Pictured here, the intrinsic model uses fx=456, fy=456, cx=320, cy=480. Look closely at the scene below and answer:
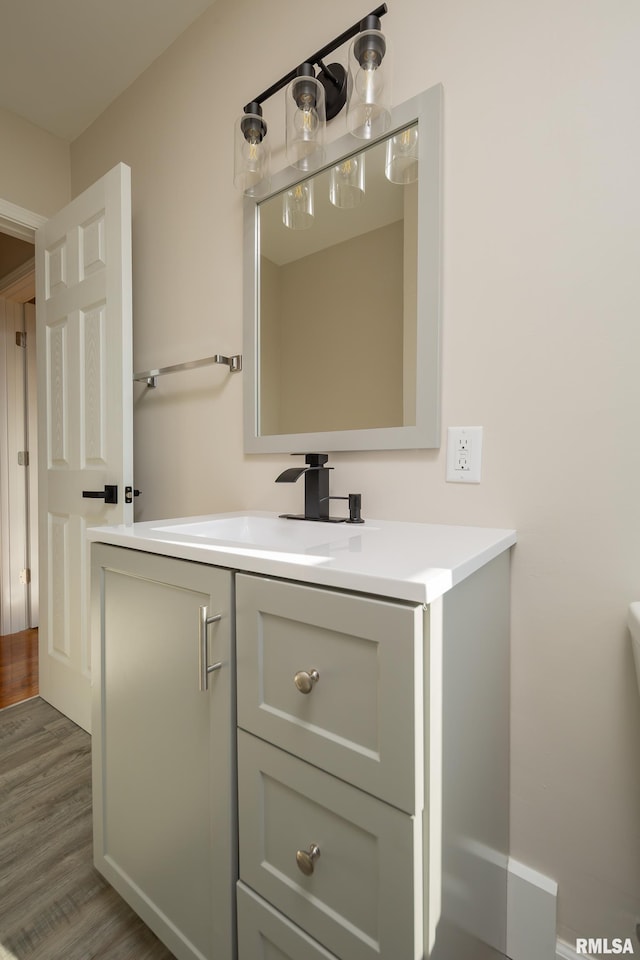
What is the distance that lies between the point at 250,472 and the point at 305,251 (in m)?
0.67

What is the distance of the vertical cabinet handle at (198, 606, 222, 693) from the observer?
771 mm

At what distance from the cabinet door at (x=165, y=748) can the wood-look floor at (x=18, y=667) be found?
51.9 inches

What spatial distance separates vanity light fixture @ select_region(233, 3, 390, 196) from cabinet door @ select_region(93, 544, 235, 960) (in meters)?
1.07

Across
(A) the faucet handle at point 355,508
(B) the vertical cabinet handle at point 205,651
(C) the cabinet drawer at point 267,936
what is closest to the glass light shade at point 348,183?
(A) the faucet handle at point 355,508

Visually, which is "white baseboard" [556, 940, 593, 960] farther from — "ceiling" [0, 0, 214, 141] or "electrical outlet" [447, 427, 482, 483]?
"ceiling" [0, 0, 214, 141]

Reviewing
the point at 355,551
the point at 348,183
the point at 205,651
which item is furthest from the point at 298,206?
the point at 205,651

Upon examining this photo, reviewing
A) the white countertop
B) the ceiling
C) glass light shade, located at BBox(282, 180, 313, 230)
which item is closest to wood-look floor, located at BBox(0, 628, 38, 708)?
the white countertop

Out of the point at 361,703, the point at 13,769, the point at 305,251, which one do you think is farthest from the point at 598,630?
the point at 13,769

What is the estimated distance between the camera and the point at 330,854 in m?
0.64

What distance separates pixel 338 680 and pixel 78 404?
1.61 meters

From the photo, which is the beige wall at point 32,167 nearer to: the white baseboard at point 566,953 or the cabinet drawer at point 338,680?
the cabinet drawer at point 338,680

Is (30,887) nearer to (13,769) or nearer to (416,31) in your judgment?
(13,769)

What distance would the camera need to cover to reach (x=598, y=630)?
0.86 m

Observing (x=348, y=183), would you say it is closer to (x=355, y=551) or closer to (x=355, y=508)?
(x=355, y=508)
